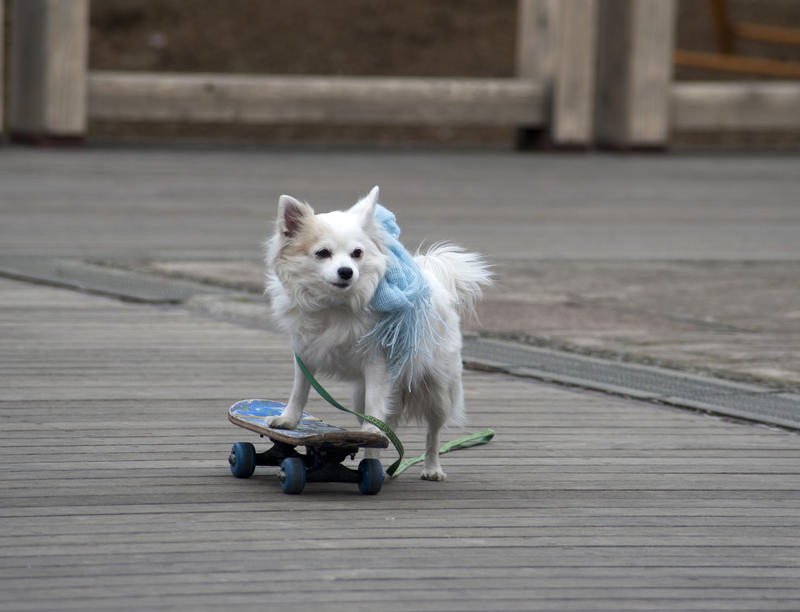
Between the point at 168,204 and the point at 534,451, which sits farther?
the point at 168,204

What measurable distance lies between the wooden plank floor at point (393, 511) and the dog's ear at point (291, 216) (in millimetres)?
876

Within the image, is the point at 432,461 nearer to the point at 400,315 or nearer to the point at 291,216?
the point at 400,315

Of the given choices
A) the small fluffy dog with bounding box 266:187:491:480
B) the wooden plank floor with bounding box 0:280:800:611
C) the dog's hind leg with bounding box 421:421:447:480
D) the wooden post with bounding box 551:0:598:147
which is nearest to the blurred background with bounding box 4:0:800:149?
the wooden post with bounding box 551:0:598:147

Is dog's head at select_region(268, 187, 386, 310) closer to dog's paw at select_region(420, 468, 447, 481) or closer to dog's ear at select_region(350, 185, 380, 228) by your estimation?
dog's ear at select_region(350, 185, 380, 228)

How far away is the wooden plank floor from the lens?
3.99m

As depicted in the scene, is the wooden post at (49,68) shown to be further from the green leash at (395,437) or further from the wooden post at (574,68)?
the green leash at (395,437)

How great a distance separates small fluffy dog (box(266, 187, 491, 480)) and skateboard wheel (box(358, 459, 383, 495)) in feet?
0.47

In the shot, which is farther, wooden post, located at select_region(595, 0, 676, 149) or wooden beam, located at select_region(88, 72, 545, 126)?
wooden post, located at select_region(595, 0, 676, 149)

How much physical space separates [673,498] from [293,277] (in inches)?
58.4

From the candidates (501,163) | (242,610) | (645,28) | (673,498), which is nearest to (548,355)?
(673,498)

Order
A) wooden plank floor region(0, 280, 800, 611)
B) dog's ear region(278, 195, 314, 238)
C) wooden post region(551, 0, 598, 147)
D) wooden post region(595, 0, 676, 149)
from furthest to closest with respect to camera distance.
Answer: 1. wooden post region(595, 0, 676, 149)
2. wooden post region(551, 0, 598, 147)
3. dog's ear region(278, 195, 314, 238)
4. wooden plank floor region(0, 280, 800, 611)

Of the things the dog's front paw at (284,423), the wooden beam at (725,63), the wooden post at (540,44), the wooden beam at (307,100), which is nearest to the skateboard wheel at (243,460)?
the dog's front paw at (284,423)

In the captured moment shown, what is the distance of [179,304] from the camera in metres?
8.81

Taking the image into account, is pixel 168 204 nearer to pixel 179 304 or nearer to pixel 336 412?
pixel 179 304
